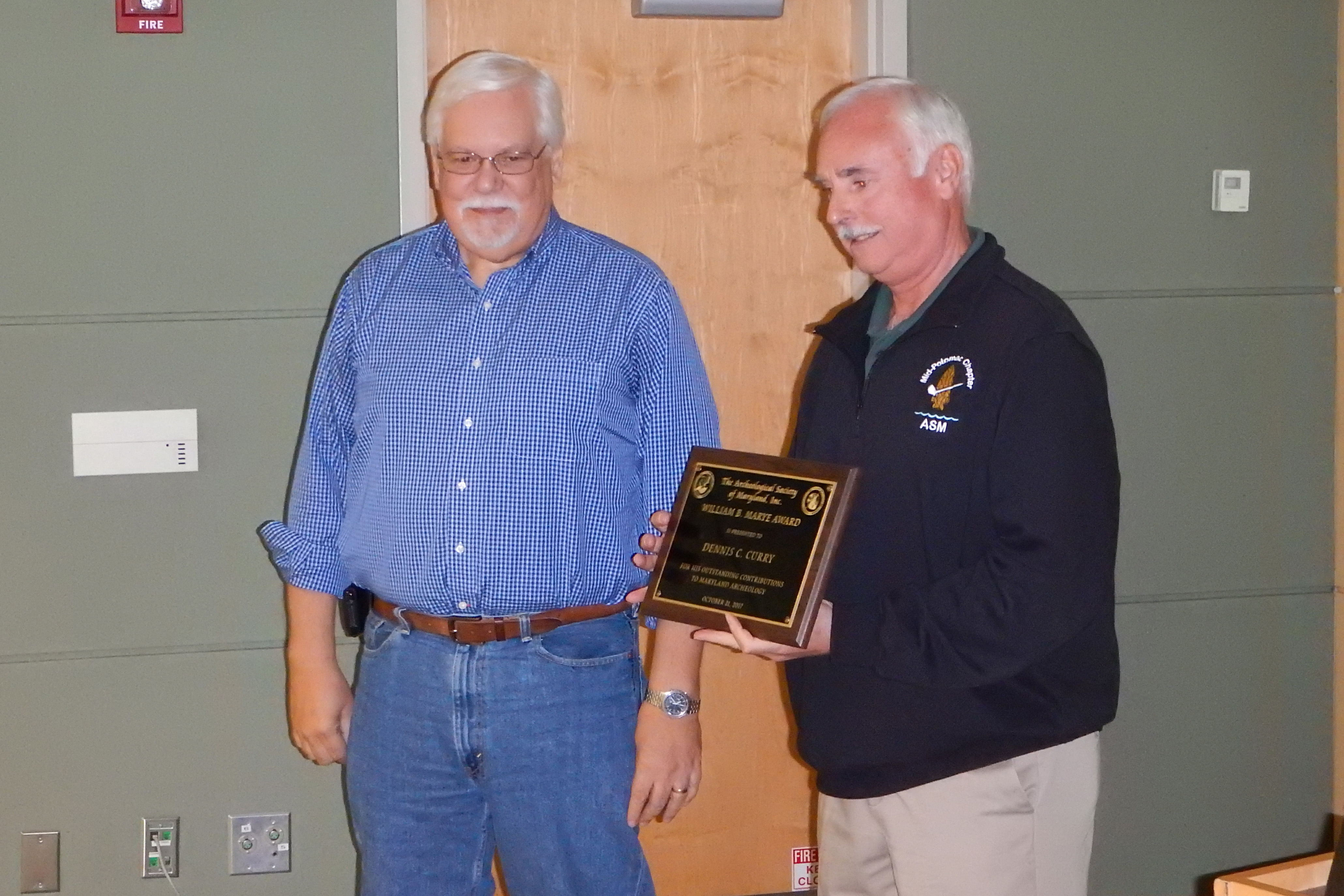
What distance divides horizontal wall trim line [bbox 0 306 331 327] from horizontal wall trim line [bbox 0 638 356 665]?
68 cm

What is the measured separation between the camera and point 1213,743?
3121 millimetres

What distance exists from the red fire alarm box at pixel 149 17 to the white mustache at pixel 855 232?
1.58 meters

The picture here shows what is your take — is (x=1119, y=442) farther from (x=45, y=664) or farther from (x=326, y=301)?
(x=45, y=664)

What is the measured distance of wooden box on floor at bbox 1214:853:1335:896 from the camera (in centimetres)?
130

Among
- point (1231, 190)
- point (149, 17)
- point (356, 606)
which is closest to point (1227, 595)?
point (1231, 190)

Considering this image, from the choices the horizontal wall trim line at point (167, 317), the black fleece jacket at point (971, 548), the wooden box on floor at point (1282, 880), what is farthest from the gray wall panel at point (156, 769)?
the wooden box on floor at point (1282, 880)

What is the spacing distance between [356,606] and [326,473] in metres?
0.21

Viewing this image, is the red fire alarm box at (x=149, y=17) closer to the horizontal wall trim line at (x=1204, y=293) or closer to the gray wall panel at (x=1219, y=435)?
the horizontal wall trim line at (x=1204, y=293)

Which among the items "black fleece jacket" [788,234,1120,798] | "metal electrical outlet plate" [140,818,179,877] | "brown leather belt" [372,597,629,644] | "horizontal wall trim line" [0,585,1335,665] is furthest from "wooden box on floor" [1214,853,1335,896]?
"metal electrical outlet plate" [140,818,179,877]

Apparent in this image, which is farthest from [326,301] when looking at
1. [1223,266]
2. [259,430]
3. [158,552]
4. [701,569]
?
[1223,266]

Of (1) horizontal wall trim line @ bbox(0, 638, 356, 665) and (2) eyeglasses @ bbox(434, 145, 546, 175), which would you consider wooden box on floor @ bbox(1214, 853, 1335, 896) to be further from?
(1) horizontal wall trim line @ bbox(0, 638, 356, 665)

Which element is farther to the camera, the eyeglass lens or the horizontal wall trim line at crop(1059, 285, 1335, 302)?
the horizontal wall trim line at crop(1059, 285, 1335, 302)

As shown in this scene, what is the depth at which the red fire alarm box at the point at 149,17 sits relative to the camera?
Result: 2637 millimetres

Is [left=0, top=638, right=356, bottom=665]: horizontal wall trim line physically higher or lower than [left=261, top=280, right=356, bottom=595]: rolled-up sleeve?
lower
